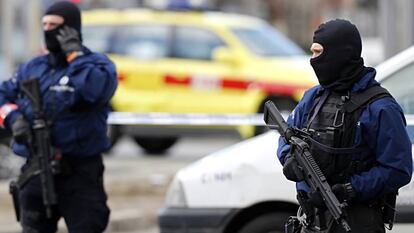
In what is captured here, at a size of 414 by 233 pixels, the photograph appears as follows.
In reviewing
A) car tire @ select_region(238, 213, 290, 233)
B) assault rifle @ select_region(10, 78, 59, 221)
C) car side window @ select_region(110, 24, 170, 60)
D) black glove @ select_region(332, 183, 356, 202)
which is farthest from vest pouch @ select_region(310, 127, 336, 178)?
car side window @ select_region(110, 24, 170, 60)

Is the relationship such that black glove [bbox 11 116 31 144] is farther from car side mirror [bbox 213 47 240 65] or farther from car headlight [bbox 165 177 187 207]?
car side mirror [bbox 213 47 240 65]

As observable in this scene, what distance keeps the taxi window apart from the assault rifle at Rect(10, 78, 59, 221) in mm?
8649

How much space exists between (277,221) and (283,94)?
763cm

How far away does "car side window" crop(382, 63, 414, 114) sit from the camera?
6.17 meters

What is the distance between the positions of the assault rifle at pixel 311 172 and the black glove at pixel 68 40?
72.6 inches

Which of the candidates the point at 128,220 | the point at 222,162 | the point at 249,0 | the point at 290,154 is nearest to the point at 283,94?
the point at 128,220

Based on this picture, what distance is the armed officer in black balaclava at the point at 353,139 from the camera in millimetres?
4559

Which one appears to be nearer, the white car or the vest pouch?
the vest pouch

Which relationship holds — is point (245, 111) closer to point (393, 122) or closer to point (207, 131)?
point (207, 131)

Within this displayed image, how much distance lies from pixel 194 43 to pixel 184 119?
3.56 feet

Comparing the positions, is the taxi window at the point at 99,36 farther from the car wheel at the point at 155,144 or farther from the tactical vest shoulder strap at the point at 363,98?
→ the tactical vest shoulder strap at the point at 363,98

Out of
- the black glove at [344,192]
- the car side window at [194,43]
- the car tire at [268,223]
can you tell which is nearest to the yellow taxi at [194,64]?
the car side window at [194,43]

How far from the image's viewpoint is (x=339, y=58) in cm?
458

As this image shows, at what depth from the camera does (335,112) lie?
466cm
